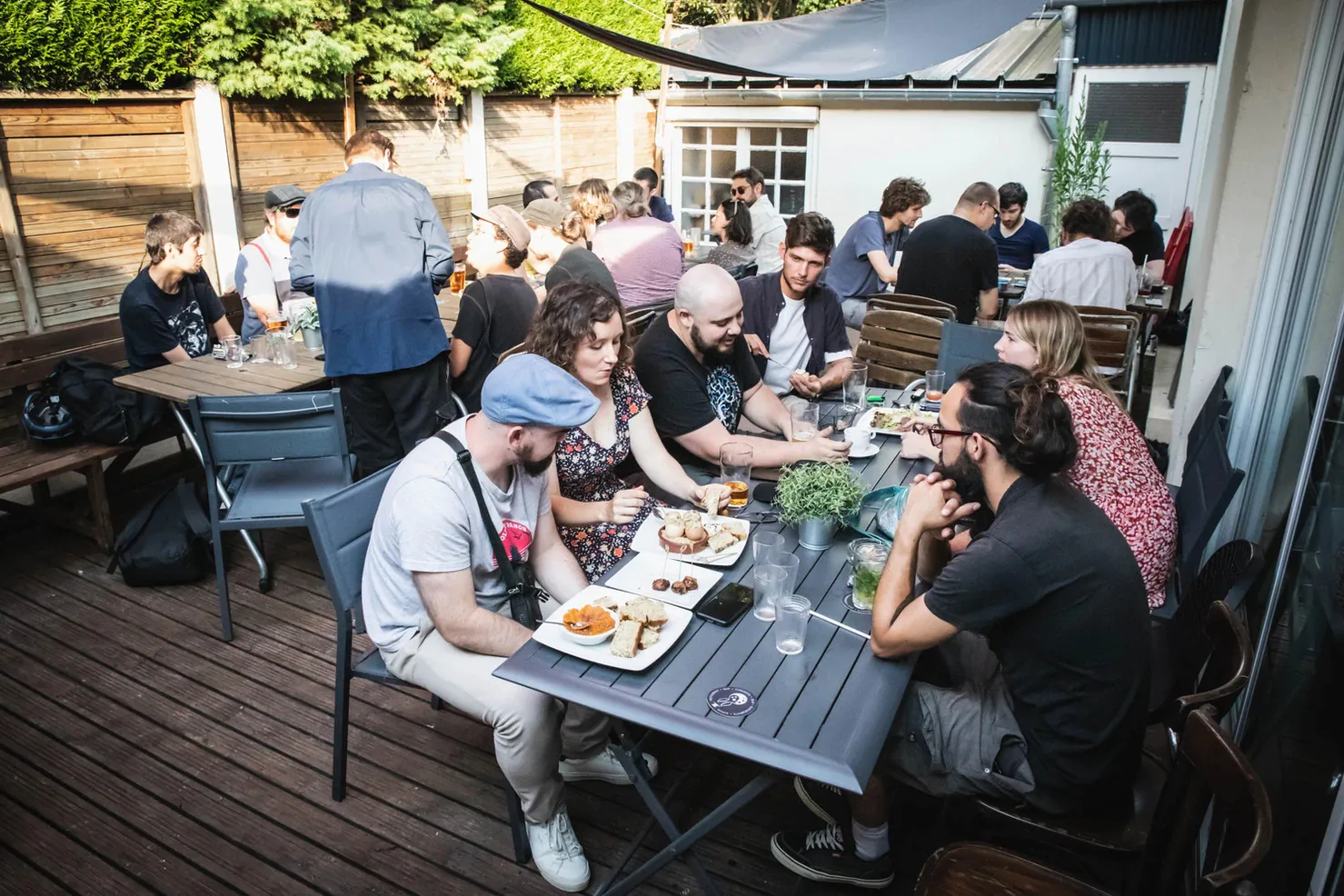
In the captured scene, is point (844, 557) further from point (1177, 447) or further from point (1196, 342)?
point (1177, 447)

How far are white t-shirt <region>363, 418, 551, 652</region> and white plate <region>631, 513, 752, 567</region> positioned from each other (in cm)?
33

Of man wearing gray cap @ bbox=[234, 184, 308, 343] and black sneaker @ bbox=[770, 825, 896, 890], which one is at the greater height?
man wearing gray cap @ bbox=[234, 184, 308, 343]

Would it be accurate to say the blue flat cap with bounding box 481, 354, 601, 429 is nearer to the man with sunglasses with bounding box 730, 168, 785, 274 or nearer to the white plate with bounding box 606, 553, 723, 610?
the white plate with bounding box 606, 553, 723, 610

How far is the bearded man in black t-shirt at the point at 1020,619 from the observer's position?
1949 millimetres

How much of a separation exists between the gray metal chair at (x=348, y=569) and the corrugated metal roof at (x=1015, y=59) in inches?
316

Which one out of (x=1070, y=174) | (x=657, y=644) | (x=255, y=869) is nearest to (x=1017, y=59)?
(x=1070, y=174)

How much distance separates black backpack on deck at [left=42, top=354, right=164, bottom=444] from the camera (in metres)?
4.34

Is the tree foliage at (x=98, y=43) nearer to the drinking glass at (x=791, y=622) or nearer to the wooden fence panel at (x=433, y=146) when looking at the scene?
the wooden fence panel at (x=433, y=146)

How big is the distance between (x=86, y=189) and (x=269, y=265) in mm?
1369

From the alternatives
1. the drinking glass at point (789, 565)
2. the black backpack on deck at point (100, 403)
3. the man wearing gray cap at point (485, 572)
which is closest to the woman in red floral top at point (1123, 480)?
the drinking glass at point (789, 565)

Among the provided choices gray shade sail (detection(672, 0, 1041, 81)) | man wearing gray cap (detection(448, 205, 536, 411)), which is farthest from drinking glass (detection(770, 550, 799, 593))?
gray shade sail (detection(672, 0, 1041, 81))

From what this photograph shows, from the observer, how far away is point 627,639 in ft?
6.83

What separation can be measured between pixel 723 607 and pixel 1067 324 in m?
1.79

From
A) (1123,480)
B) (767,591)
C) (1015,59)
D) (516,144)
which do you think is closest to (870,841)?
(767,591)
